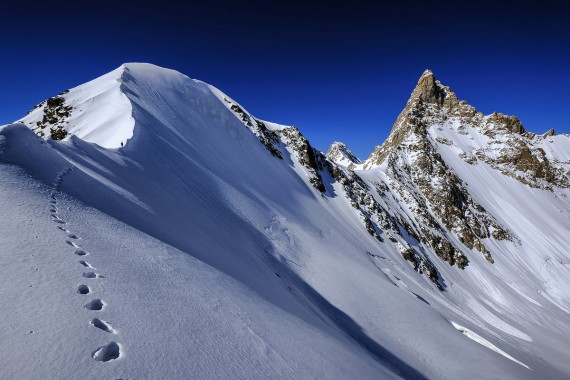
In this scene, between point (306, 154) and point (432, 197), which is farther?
point (432, 197)

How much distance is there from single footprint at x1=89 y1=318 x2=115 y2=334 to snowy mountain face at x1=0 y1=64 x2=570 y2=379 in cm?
2

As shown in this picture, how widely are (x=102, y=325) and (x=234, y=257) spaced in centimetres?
1041

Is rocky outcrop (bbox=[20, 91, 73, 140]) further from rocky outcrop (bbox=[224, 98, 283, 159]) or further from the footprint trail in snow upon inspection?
the footprint trail in snow

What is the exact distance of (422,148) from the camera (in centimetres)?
8319

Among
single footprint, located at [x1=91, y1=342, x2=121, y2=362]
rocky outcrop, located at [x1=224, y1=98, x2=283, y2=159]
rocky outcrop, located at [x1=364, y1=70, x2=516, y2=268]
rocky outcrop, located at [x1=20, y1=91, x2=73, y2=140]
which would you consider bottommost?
single footprint, located at [x1=91, y1=342, x2=121, y2=362]

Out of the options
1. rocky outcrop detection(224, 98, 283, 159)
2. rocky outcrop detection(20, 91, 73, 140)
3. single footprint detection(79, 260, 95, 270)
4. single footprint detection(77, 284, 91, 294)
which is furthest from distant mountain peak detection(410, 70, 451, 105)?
single footprint detection(77, 284, 91, 294)

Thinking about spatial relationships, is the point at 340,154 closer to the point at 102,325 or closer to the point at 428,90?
the point at 428,90

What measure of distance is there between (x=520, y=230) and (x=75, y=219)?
9974cm

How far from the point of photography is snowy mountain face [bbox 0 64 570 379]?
5.14m

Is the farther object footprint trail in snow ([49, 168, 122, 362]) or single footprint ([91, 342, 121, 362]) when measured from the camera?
footprint trail in snow ([49, 168, 122, 362])

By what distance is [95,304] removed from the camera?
16.9ft

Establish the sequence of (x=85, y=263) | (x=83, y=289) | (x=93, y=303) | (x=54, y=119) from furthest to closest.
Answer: (x=54, y=119) < (x=85, y=263) < (x=83, y=289) < (x=93, y=303)

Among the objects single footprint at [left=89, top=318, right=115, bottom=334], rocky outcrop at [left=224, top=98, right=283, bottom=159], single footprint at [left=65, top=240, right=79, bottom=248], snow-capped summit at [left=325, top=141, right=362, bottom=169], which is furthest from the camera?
snow-capped summit at [left=325, top=141, right=362, bottom=169]

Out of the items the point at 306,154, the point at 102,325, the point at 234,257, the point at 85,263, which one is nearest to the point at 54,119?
the point at 234,257
